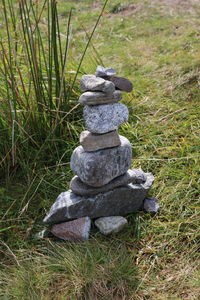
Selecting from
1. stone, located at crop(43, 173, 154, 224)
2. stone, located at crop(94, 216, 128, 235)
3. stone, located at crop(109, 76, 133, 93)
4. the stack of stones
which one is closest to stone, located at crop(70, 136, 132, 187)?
the stack of stones

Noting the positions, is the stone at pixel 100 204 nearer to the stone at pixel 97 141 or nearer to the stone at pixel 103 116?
the stone at pixel 97 141

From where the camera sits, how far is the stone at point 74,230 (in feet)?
8.20

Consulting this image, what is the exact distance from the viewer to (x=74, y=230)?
2.51 m

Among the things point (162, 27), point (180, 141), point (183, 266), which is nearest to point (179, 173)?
point (180, 141)

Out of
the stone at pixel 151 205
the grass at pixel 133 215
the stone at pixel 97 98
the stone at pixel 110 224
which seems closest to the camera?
the grass at pixel 133 215

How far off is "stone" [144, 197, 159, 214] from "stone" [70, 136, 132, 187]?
13.6 inches

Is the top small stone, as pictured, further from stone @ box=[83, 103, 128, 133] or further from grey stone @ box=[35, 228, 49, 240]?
grey stone @ box=[35, 228, 49, 240]

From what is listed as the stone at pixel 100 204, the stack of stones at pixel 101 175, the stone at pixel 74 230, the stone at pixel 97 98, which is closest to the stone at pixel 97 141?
the stack of stones at pixel 101 175

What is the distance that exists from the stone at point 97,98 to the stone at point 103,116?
39 mm

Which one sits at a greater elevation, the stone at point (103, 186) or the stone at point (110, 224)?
the stone at point (103, 186)

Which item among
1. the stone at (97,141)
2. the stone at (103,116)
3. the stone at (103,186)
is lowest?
the stone at (103,186)

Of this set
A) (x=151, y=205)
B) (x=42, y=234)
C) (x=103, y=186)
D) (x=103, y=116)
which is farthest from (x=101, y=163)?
(x=42, y=234)

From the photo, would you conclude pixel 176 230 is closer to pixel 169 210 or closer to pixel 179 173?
pixel 169 210

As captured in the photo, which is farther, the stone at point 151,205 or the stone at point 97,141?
the stone at point 151,205
